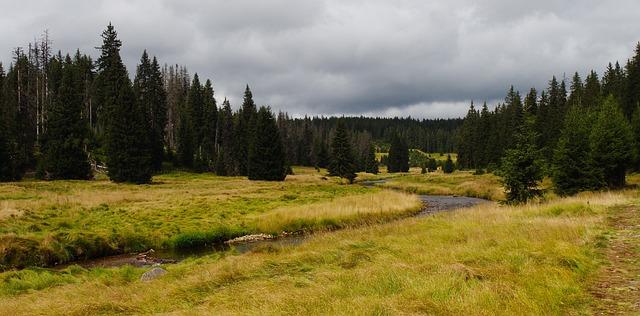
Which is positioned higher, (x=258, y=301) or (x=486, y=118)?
(x=486, y=118)

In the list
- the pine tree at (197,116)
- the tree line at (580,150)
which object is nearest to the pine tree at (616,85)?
the tree line at (580,150)

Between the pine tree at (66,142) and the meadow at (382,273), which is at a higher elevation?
the pine tree at (66,142)

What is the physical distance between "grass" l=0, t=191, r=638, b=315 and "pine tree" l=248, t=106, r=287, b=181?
46.2 metres

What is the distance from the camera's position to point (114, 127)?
51375 mm

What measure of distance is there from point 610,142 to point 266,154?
41.6 m

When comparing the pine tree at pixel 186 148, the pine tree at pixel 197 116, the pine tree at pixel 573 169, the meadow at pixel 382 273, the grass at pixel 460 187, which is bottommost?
the grass at pixel 460 187

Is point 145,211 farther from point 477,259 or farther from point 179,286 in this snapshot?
point 477,259

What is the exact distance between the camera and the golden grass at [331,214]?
2819cm

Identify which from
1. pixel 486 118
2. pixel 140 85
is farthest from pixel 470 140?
pixel 140 85

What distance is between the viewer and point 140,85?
8100cm

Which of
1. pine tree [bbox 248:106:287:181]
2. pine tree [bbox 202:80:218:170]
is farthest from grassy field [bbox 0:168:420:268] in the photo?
pine tree [bbox 202:80:218:170]

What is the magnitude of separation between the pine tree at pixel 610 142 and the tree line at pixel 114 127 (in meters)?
35.7

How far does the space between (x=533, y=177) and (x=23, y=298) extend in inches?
1107

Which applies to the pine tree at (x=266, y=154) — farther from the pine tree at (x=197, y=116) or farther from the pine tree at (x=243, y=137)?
the pine tree at (x=197, y=116)
